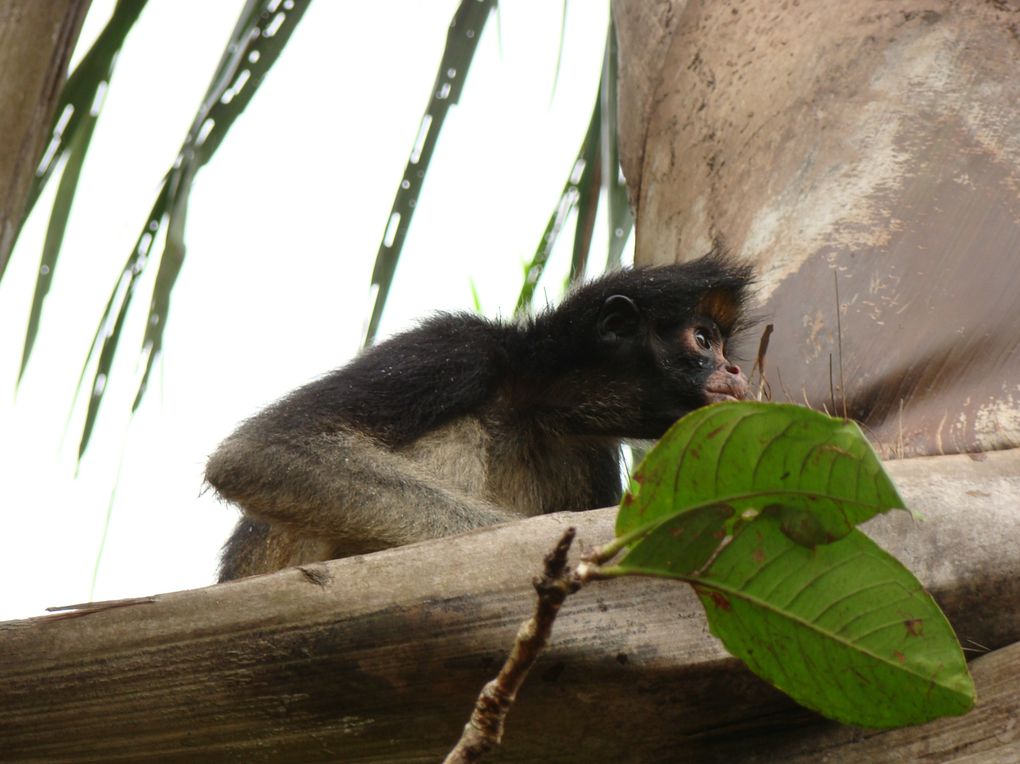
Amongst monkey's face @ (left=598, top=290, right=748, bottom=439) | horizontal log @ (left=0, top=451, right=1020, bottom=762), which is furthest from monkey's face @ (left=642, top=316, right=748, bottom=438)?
horizontal log @ (left=0, top=451, right=1020, bottom=762)

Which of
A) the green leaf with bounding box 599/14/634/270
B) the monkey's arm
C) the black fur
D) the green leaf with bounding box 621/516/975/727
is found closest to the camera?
the green leaf with bounding box 621/516/975/727

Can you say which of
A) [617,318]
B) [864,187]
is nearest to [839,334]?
[864,187]

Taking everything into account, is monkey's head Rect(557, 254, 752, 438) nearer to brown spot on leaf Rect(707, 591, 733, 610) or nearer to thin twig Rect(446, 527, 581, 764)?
brown spot on leaf Rect(707, 591, 733, 610)

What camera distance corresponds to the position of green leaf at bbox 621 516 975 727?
4.43 ft

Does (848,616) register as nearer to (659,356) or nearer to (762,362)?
(762,362)

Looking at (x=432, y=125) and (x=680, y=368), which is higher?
(x=432, y=125)

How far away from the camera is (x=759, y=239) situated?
3.33m

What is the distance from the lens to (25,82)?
8.72ft

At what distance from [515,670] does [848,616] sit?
1.46 feet

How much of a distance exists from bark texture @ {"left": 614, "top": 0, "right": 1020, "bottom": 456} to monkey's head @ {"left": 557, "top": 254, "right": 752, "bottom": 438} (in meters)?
0.20

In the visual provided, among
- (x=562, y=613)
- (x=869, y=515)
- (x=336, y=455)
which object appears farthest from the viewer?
(x=336, y=455)

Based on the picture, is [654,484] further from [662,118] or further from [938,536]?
[662,118]

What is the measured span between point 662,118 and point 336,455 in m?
1.60

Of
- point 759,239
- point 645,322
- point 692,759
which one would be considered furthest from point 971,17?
point 692,759
